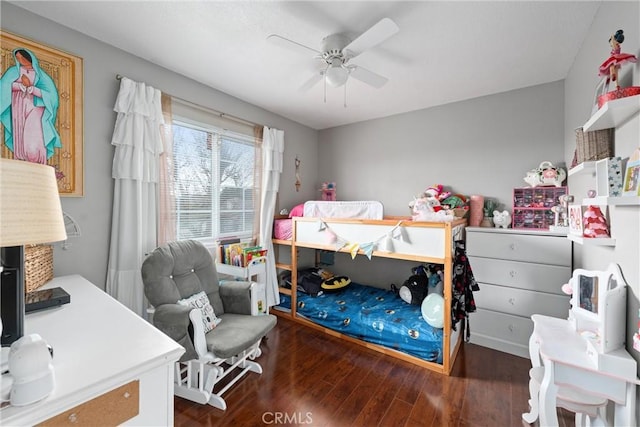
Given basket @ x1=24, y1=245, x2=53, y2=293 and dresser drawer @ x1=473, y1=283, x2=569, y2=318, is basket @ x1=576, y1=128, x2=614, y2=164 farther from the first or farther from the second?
basket @ x1=24, y1=245, x2=53, y2=293

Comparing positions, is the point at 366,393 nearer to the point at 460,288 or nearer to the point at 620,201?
the point at 460,288

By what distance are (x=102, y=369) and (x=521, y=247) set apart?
2.94m

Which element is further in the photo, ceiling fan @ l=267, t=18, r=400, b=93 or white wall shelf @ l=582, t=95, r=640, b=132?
ceiling fan @ l=267, t=18, r=400, b=93

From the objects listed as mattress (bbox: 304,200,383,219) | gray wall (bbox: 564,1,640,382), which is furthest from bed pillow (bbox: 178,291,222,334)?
gray wall (bbox: 564,1,640,382)

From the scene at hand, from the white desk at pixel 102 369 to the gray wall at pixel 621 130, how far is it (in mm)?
1870

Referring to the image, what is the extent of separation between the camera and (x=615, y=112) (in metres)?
1.14

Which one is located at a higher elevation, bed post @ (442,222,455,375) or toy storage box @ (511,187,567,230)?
toy storage box @ (511,187,567,230)

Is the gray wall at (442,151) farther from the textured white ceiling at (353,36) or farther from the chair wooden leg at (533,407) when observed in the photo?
the chair wooden leg at (533,407)

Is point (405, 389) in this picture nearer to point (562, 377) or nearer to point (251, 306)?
point (562, 377)

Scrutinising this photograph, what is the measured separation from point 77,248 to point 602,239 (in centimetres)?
315

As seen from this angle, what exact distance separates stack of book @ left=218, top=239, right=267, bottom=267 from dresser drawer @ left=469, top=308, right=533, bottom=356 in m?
2.26

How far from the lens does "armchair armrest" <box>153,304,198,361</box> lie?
5.55 feet

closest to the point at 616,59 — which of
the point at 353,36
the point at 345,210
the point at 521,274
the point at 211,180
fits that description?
the point at 353,36

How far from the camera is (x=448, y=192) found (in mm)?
3023
